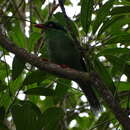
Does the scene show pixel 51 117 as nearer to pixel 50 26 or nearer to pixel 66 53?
pixel 66 53

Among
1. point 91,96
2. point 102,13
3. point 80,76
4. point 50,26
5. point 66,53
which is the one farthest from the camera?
point 50,26

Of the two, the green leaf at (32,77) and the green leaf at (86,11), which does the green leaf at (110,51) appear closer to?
the green leaf at (86,11)

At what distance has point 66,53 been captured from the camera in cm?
412

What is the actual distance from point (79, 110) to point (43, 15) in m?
1.79

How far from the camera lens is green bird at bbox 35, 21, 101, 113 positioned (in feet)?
13.1

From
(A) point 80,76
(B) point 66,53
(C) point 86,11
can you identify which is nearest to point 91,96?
(B) point 66,53

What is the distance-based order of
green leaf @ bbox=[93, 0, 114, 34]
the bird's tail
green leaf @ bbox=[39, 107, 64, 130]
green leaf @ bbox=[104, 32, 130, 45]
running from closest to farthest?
green leaf @ bbox=[93, 0, 114, 34], green leaf @ bbox=[104, 32, 130, 45], green leaf @ bbox=[39, 107, 64, 130], the bird's tail

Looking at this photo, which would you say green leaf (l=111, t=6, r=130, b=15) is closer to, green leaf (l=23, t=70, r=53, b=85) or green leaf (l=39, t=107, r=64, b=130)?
green leaf (l=23, t=70, r=53, b=85)

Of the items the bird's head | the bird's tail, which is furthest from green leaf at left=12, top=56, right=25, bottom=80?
the bird's head

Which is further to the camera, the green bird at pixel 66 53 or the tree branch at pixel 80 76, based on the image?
the green bird at pixel 66 53

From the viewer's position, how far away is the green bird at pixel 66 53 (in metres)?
3.98

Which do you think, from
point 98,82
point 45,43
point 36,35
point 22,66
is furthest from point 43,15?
point 98,82

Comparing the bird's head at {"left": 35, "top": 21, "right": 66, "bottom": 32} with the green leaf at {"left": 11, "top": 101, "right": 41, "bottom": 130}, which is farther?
the bird's head at {"left": 35, "top": 21, "right": 66, "bottom": 32}

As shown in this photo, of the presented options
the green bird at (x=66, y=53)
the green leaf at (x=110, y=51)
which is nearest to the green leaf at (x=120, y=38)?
the green leaf at (x=110, y=51)
